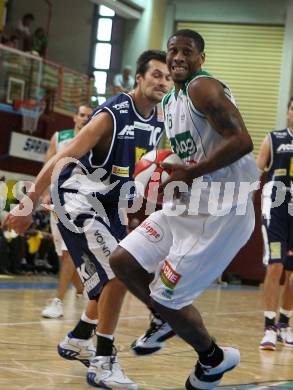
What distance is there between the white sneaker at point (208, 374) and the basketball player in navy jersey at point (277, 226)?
2.84 metres

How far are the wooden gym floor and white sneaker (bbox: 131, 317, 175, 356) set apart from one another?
0.66ft

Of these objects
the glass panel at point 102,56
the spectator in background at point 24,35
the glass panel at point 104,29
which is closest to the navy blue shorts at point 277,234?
the spectator in background at point 24,35

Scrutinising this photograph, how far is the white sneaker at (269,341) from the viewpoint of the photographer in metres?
7.05

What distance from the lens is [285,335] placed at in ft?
25.6

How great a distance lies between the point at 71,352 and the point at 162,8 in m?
20.3

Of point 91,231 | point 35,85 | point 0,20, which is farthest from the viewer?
point 0,20

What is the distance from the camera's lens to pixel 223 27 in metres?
25.1

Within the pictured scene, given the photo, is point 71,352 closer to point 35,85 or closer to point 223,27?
point 35,85

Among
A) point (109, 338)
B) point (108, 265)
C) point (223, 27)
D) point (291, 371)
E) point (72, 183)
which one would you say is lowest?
point (291, 371)

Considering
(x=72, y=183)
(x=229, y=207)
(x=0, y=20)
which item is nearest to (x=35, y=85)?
(x=0, y=20)

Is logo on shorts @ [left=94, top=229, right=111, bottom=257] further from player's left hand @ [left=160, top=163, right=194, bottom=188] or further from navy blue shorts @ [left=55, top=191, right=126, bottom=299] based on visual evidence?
player's left hand @ [left=160, top=163, right=194, bottom=188]

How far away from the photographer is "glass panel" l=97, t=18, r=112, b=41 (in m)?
25.2

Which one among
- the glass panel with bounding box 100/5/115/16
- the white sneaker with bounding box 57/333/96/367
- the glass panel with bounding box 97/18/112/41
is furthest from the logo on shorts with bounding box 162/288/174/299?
the glass panel with bounding box 97/18/112/41

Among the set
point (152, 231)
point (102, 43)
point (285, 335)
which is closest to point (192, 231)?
point (152, 231)
